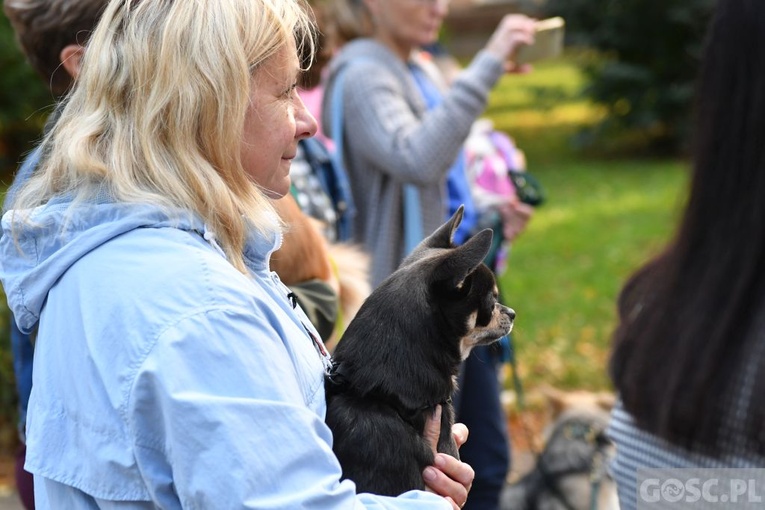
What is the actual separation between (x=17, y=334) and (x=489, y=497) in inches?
81.9

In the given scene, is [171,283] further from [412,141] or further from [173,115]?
[412,141]

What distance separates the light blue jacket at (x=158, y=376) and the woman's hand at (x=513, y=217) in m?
2.64

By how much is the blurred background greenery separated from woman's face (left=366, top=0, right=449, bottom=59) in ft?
9.61

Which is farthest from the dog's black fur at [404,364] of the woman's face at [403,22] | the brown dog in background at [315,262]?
the woman's face at [403,22]

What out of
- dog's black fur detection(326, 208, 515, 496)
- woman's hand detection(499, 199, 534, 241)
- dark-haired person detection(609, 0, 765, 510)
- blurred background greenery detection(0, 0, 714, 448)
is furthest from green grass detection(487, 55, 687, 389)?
woman's hand detection(499, 199, 534, 241)

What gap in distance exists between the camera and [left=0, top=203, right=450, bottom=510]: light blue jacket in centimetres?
148

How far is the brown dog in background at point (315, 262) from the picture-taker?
2838 mm

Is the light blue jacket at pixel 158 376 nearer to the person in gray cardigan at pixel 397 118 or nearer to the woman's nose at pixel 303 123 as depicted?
the woman's nose at pixel 303 123

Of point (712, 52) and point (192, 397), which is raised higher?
point (712, 52)

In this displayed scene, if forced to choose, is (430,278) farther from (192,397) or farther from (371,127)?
(371,127)

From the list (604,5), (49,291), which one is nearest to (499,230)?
(49,291)

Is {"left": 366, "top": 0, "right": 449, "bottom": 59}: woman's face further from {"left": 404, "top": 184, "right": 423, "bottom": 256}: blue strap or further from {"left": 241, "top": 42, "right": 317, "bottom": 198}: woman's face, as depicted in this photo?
{"left": 241, "top": 42, "right": 317, "bottom": 198}: woman's face

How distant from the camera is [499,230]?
4.15 metres

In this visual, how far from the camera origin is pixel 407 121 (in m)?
3.85
